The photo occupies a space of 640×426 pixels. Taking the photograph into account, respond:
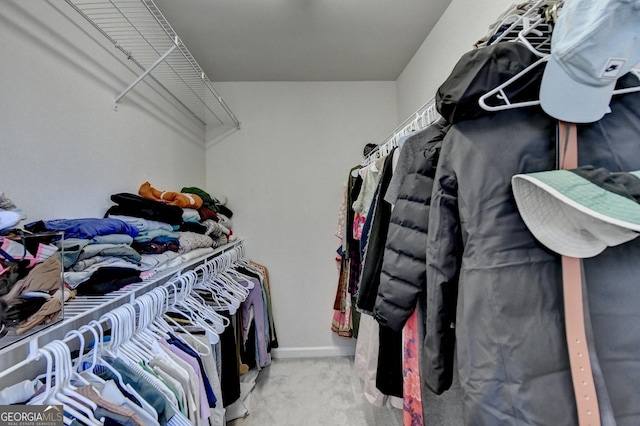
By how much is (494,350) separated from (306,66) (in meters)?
2.32

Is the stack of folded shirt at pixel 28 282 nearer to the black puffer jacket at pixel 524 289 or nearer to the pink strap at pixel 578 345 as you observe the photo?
the black puffer jacket at pixel 524 289

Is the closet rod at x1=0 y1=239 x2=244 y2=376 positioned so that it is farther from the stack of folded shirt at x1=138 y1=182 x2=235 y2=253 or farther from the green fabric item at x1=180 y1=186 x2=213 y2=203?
the green fabric item at x1=180 y1=186 x2=213 y2=203

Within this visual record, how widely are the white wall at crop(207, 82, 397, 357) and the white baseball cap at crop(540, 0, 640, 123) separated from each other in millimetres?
2079

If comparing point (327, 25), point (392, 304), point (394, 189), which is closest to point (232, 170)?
point (327, 25)

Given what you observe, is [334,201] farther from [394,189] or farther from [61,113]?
[61,113]

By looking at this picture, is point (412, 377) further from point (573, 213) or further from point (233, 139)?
point (233, 139)

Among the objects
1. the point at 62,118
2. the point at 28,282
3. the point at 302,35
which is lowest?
the point at 28,282

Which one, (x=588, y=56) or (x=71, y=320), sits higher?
(x=588, y=56)

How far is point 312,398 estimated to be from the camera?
1.99 meters

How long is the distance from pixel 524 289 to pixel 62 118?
62.7 inches

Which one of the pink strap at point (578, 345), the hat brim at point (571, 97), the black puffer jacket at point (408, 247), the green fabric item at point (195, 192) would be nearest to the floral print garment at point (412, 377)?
the black puffer jacket at point (408, 247)

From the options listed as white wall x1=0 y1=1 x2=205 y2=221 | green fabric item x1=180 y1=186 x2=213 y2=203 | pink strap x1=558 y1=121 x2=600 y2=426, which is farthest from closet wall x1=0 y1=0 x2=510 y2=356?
pink strap x1=558 y1=121 x2=600 y2=426

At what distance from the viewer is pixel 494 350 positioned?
1.85 ft

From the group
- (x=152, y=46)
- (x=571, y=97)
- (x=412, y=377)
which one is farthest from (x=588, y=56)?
(x=152, y=46)
